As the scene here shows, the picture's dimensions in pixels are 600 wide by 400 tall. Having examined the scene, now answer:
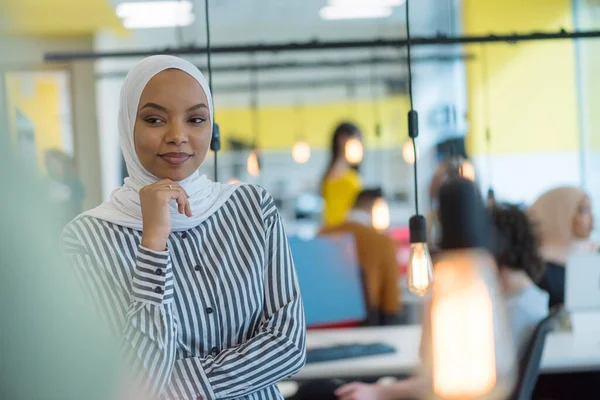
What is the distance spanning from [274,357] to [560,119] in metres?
7.75

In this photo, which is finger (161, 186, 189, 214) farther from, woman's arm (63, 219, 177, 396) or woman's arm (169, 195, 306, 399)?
woman's arm (169, 195, 306, 399)

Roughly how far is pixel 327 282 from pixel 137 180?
3170 millimetres

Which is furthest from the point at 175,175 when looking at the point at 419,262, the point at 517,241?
the point at 517,241

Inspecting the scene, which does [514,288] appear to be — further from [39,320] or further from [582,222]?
[39,320]

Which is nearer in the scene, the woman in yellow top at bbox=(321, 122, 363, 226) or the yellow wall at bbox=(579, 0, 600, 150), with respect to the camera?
the woman in yellow top at bbox=(321, 122, 363, 226)

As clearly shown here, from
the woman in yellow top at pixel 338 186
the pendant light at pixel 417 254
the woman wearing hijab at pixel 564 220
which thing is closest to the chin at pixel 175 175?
the pendant light at pixel 417 254

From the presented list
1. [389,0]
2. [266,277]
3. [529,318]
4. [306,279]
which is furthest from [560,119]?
[266,277]

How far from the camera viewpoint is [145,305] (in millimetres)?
1345

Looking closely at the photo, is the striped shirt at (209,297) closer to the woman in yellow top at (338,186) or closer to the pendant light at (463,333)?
the pendant light at (463,333)

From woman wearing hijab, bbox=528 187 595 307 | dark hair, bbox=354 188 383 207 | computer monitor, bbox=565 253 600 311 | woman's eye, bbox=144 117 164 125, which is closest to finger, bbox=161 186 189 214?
woman's eye, bbox=144 117 164 125

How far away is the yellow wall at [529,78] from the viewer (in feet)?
27.8

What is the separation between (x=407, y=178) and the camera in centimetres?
1460

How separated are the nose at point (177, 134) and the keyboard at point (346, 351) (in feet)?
6.72

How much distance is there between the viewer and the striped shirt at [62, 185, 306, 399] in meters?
1.35
